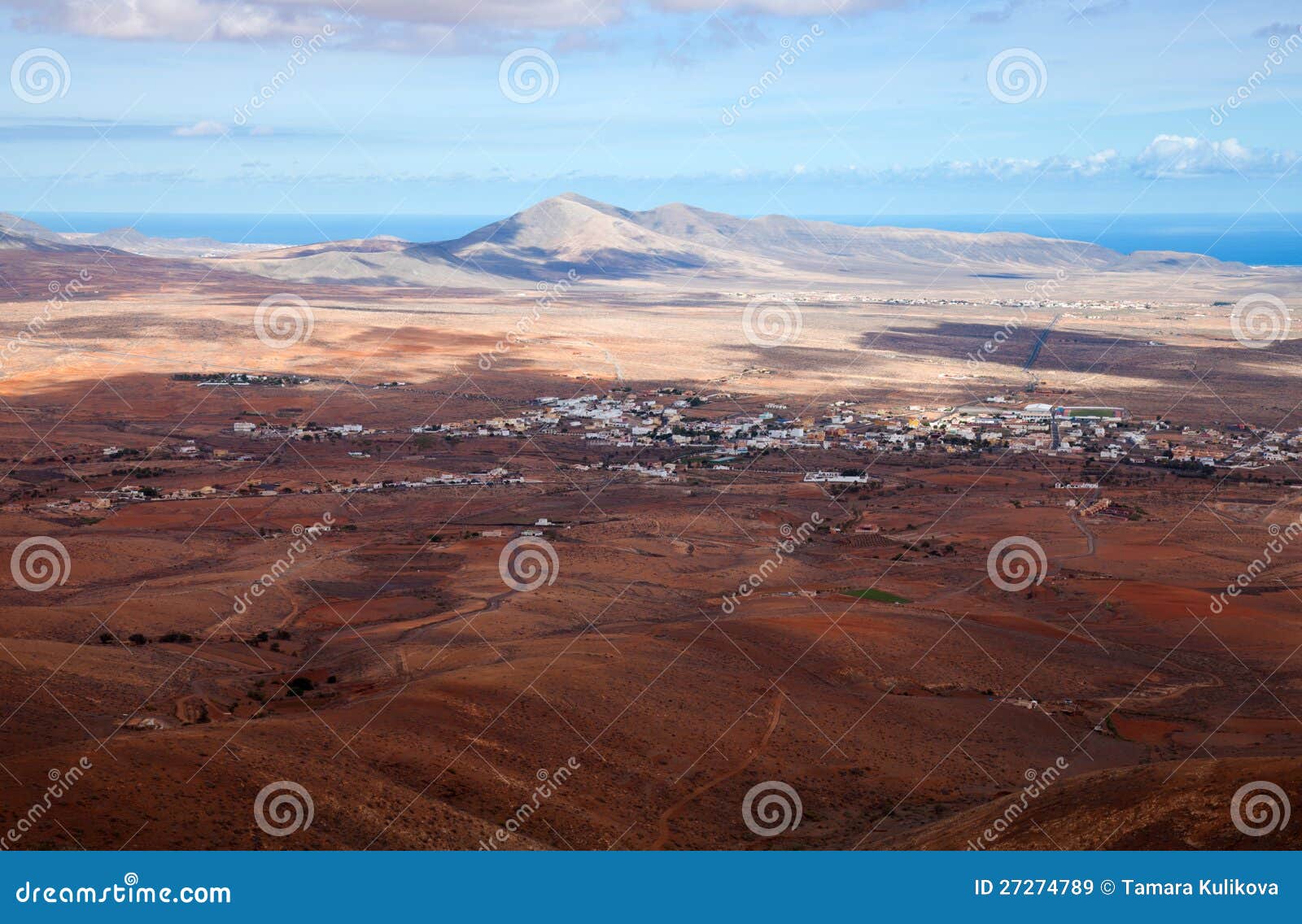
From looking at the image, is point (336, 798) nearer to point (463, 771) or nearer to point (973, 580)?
point (463, 771)

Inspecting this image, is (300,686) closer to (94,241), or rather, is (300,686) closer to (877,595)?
(877,595)

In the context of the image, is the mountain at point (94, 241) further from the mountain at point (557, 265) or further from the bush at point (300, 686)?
the bush at point (300, 686)

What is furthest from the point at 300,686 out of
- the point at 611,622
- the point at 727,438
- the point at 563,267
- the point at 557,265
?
the point at 557,265

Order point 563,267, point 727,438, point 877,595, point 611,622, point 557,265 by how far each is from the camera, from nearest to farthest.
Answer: point 611,622 → point 877,595 → point 727,438 → point 563,267 → point 557,265

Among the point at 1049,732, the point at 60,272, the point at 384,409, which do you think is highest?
the point at 60,272

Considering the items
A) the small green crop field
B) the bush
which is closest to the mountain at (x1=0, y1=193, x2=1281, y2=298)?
the small green crop field

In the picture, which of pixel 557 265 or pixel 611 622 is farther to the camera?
pixel 557 265

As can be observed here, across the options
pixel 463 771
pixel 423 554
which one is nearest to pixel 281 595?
pixel 423 554

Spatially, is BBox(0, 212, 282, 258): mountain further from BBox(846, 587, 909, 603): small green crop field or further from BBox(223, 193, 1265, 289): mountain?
BBox(846, 587, 909, 603): small green crop field
